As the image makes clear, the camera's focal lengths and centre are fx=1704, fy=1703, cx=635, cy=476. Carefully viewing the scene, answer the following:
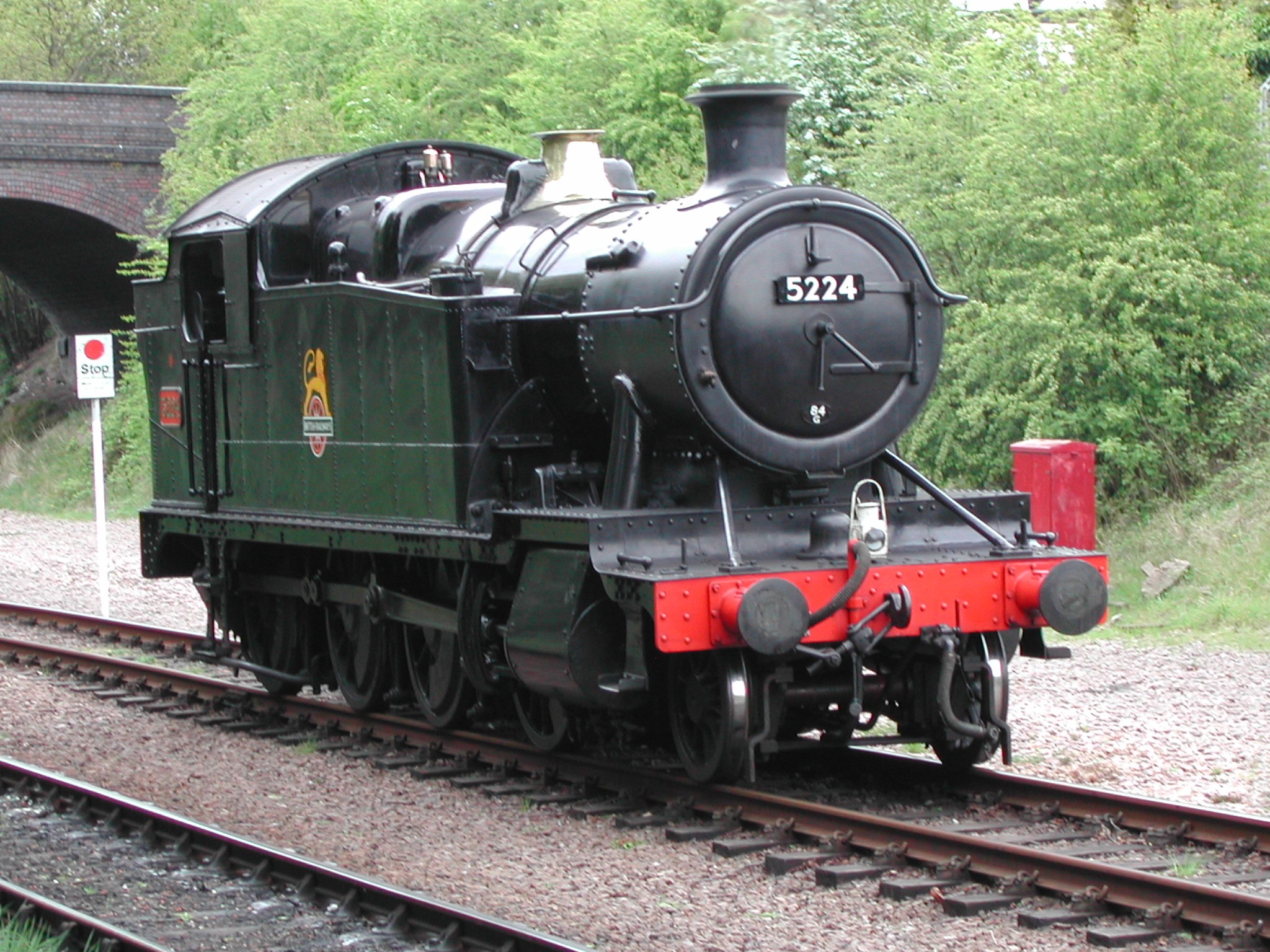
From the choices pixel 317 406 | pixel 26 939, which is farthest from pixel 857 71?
pixel 26 939

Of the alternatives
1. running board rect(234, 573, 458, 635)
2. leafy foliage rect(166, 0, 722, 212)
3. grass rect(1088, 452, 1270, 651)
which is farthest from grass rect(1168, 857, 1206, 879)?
leafy foliage rect(166, 0, 722, 212)

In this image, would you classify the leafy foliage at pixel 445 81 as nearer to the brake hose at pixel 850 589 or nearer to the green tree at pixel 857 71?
the green tree at pixel 857 71

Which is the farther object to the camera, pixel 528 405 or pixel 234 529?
pixel 234 529

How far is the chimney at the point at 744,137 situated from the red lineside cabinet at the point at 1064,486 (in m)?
5.53

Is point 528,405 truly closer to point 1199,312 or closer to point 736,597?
point 736,597

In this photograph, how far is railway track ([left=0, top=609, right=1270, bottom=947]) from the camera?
567 cm

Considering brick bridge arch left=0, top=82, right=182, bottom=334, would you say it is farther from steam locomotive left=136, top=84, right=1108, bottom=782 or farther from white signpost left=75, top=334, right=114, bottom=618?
steam locomotive left=136, top=84, right=1108, bottom=782

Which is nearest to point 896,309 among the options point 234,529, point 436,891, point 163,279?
point 436,891

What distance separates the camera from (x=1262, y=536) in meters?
12.9

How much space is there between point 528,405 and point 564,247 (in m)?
0.78

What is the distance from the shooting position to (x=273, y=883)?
6609 millimetres

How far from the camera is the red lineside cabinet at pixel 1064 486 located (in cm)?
1253

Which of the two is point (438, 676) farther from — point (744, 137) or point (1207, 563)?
point (1207, 563)

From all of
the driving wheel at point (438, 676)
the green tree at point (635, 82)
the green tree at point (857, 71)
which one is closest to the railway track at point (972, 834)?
the driving wheel at point (438, 676)
